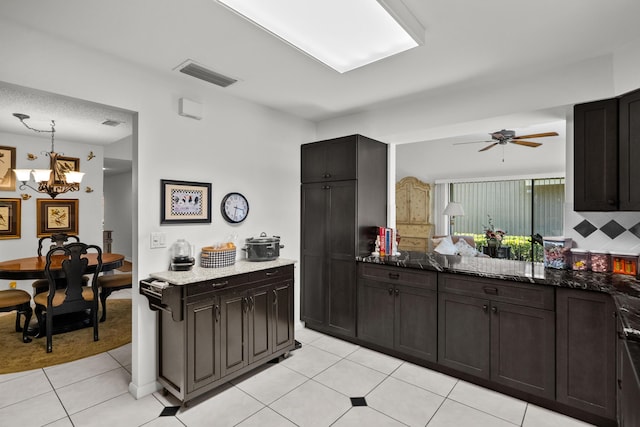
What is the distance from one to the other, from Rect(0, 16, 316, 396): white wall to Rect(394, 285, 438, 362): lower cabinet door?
1.45 metres

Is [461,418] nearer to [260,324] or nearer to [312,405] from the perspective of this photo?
[312,405]

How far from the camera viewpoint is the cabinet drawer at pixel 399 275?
2865mm

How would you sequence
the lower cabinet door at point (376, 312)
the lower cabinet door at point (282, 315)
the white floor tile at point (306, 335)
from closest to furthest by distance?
the lower cabinet door at point (282, 315) < the lower cabinet door at point (376, 312) < the white floor tile at point (306, 335)

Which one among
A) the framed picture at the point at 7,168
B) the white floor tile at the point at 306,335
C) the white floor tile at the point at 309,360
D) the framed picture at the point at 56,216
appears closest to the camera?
the white floor tile at the point at 309,360

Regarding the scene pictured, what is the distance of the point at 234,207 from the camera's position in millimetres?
3227

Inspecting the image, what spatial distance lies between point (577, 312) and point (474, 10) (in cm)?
207

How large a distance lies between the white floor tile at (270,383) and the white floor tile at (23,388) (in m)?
1.55

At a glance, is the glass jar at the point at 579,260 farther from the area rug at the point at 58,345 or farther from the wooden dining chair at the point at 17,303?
the wooden dining chair at the point at 17,303

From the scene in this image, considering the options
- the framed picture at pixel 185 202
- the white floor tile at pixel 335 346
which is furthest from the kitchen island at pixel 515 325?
the framed picture at pixel 185 202

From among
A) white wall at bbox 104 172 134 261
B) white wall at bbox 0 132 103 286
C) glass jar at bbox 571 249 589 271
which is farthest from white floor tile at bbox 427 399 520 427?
white wall at bbox 104 172 134 261

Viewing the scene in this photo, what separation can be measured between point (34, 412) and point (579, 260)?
4282 mm

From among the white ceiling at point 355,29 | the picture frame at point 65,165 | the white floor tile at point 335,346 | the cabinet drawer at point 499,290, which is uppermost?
the white ceiling at point 355,29

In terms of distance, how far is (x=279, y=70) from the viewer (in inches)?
105

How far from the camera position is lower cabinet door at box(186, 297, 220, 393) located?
2.36m
